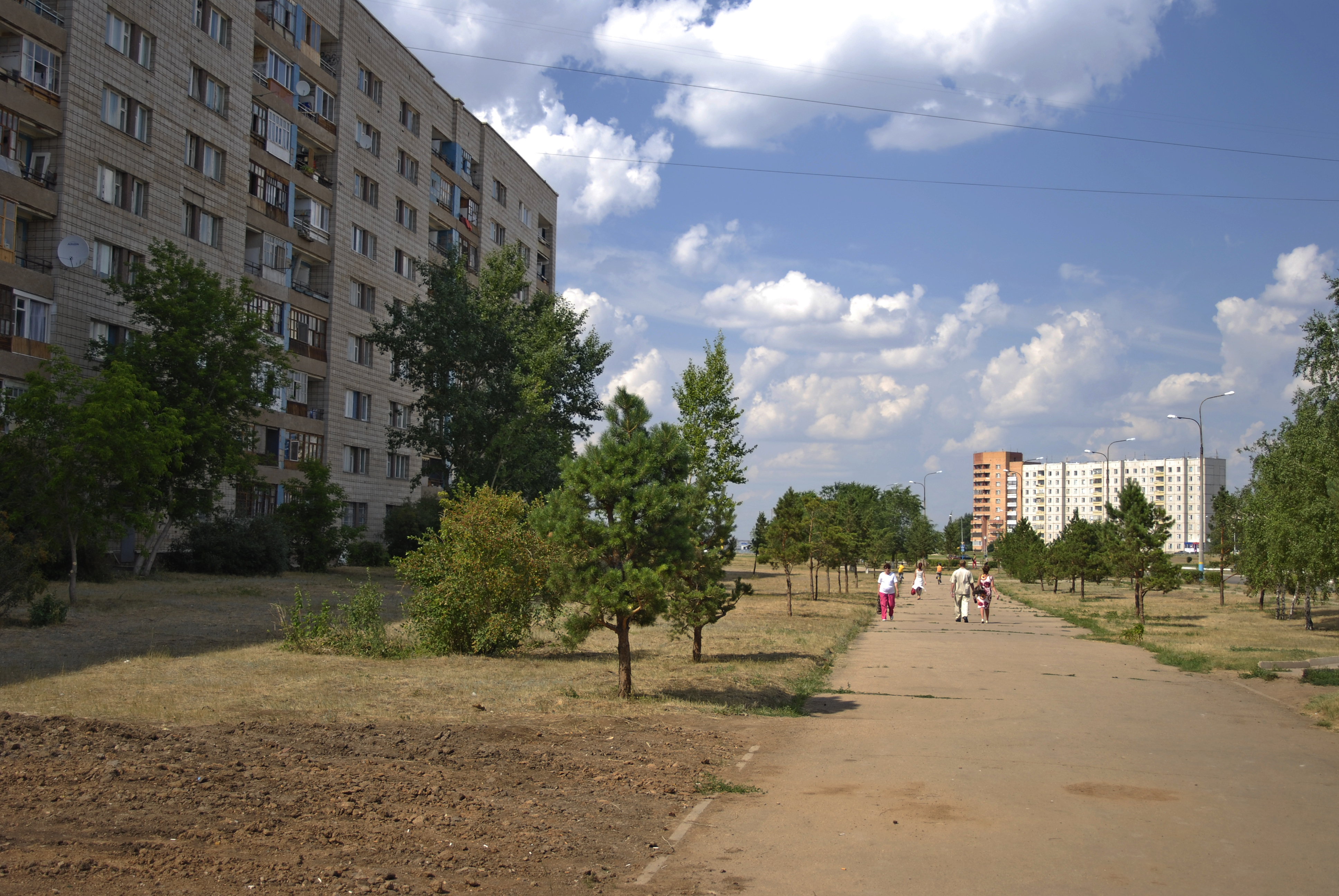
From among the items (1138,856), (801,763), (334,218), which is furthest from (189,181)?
(1138,856)

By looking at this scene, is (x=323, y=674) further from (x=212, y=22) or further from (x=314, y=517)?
(x=212, y=22)

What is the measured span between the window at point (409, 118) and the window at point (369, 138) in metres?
2.69

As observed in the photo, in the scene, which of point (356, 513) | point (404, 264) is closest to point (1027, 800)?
point (356, 513)

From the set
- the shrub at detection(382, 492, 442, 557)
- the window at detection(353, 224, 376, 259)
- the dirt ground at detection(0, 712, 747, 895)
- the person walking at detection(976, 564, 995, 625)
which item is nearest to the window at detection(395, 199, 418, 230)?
the window at detection(353, 224, 376, 259)

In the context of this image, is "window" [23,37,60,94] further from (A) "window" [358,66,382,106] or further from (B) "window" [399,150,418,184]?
(B) "window" [399,150,418,184]

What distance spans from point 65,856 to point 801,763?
5.78 m

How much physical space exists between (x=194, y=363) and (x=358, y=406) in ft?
57.6

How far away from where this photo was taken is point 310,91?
1677 inches

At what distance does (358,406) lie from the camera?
46.8m

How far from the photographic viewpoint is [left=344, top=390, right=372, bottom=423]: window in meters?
45.7

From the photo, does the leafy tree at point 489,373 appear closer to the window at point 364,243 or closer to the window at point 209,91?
the window at point 364,243

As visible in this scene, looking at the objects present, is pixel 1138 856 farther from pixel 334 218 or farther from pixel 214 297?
pixel 334 218

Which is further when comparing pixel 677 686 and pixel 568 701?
pixel 677 686

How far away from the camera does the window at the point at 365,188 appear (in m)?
46.3
